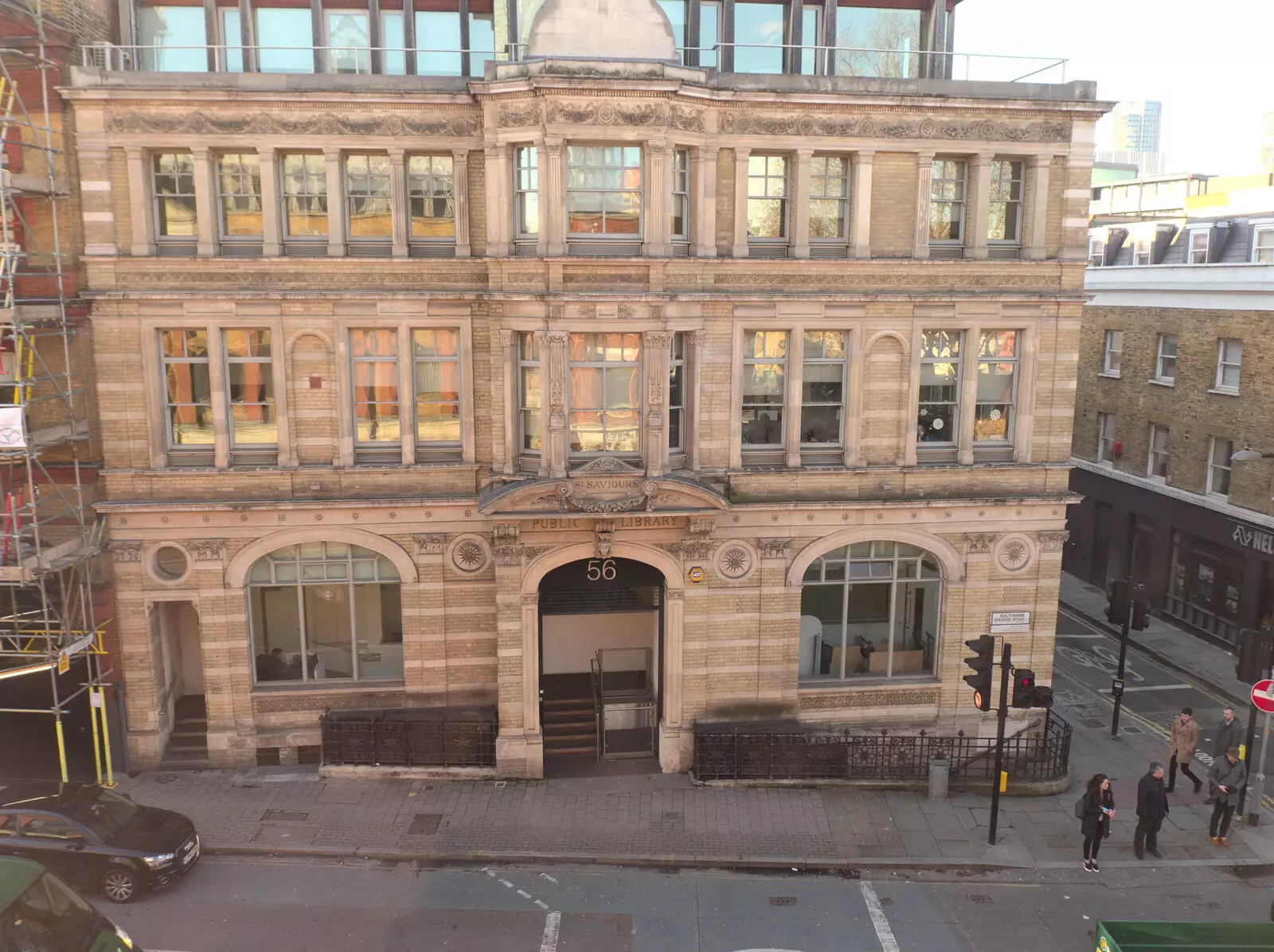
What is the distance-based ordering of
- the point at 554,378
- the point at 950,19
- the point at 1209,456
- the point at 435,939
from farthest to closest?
the point at 1209,456
the point at 950,19
the point at 554,378
the point at 435,939

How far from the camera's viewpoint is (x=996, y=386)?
753 inches

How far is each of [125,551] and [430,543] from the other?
17.9 feet

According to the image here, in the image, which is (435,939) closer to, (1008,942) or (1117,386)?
(1008,942)

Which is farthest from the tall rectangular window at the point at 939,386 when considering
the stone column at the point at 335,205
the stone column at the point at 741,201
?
the stone column at the point at 335,205

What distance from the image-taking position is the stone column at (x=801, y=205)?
58.7 feet

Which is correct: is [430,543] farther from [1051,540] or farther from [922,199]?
[1051,540]

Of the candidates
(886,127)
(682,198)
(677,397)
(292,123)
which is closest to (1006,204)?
(886,127)

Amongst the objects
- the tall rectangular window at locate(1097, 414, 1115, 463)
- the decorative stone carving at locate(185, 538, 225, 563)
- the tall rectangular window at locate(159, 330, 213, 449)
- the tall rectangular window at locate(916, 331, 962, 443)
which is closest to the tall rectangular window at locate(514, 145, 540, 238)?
the tall rectangular window at locate(159, 330, 213, 449)

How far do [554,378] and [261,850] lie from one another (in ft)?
29.7

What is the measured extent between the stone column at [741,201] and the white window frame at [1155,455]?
16877 millimetres

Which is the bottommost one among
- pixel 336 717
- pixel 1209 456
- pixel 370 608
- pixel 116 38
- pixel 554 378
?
pixel 336 717

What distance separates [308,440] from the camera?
18.4m

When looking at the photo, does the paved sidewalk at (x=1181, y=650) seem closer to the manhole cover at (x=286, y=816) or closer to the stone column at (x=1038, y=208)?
the stone column at (x=1038, y=208)

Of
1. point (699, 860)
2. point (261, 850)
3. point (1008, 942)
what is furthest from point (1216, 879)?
point (261, 850)
